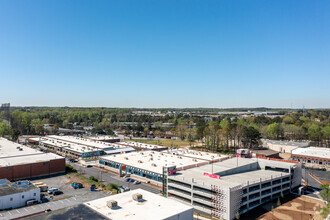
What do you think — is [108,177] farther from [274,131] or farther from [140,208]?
[274,131]

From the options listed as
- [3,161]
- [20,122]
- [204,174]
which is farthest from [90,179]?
[20,122]

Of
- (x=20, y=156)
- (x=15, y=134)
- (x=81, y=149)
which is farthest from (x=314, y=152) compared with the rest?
(x=15, y=134)

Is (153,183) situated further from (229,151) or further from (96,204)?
(229,151)

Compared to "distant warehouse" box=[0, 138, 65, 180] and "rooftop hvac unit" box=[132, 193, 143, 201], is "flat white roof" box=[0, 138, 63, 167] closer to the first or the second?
"distant warehouse" box=[0, 138, 65, 180]

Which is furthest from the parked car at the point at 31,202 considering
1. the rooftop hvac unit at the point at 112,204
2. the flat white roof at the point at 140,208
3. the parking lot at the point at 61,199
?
the rooftop hvac unit at the point at 112,204

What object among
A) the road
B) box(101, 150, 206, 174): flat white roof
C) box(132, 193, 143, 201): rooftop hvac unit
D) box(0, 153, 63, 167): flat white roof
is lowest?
the road

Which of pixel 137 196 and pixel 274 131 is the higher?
pixel 274 131

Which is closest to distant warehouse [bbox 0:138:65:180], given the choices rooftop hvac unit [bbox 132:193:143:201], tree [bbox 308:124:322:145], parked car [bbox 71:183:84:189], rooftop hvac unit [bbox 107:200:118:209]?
parked car [bbox 71:183:84:189]

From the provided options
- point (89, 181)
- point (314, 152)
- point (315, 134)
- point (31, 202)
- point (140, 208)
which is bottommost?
point (89, 181)
